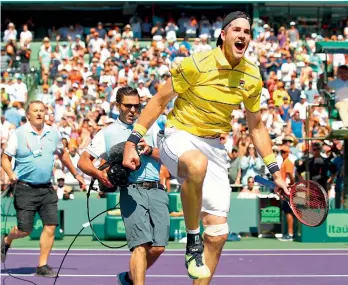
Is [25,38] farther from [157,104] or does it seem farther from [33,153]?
[157,104]

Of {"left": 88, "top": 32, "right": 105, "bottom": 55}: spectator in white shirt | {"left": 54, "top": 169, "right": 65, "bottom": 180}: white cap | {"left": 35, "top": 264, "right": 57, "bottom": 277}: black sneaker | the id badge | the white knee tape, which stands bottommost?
{"left": 35, "top": 264, "right": 57, "bottom": 277}: black sneaker

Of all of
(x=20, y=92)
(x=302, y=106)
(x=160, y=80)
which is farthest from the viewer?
(x=20, y=92)

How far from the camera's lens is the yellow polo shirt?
25.8ft

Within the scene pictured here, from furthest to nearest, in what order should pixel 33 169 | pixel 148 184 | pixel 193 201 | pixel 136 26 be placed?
pixel 136 26 < pixel 33 169 < pixel 148 184 < pixel 193 201

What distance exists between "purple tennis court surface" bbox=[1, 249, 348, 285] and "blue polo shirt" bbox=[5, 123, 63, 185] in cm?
122

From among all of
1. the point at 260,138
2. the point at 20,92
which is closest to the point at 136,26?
the point at 20,92

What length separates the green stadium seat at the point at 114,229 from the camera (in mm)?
18366

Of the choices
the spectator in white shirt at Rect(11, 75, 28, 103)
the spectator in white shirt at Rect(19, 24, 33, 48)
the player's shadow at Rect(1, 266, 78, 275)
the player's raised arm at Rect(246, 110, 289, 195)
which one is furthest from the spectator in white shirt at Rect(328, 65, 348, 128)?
the spectator in white shirt at Rect(19, 24, 33, 48)

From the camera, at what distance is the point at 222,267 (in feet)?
44.4

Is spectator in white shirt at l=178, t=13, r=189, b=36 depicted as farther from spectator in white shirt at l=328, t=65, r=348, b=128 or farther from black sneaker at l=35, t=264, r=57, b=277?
black sneaker at l=35, t=264, r=57, b=277

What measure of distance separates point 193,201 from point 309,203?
1122 mm

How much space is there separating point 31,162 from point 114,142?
3.16 m

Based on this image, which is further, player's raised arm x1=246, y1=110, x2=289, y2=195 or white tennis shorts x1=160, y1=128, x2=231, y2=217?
player's raised arm x1=246, y1=110, x2=289, y2=195

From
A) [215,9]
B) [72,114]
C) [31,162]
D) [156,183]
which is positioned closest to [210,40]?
[215,9]
